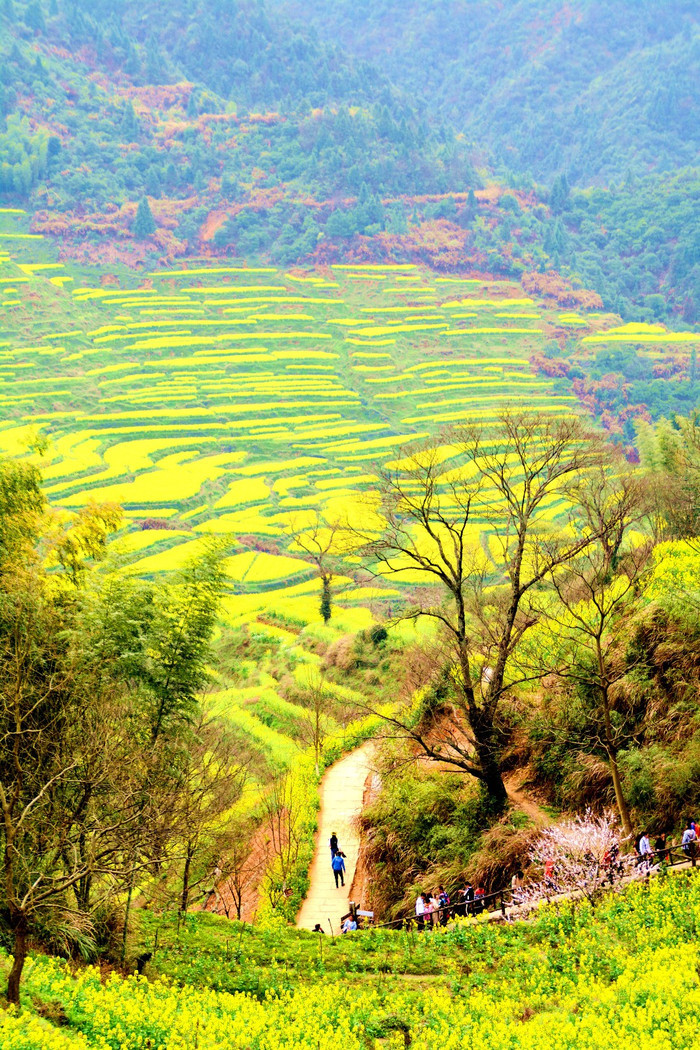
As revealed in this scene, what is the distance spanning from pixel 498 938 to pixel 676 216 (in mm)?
138923

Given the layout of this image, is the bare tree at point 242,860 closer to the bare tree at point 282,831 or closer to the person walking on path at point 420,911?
the bare tree at point 282,831

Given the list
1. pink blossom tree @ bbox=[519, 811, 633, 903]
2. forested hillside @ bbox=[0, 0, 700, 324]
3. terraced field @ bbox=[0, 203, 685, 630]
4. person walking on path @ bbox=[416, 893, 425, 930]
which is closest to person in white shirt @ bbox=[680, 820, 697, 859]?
pink blossom tree @ bbox=[519, 811, 633, 903]

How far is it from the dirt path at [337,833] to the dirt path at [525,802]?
3.76 metres

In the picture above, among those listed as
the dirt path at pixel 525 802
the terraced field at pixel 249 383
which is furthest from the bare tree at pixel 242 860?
the terraced field at pixel 249 383

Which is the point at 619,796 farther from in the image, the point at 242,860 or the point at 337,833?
the point at 242,860

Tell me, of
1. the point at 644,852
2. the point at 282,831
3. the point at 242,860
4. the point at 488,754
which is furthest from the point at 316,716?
the point at 644,852

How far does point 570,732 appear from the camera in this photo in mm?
17344

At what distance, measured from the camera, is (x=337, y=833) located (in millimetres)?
20375

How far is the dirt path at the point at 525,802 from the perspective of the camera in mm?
16172

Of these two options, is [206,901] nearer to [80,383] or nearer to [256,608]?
[256,608]

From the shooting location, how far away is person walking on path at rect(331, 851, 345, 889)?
687 inches

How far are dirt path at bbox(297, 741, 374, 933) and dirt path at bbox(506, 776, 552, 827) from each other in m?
3.76

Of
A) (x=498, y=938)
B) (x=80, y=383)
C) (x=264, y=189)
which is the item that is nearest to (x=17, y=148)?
(x=264, y=189)

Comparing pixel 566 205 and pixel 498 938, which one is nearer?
pixel 498 938
